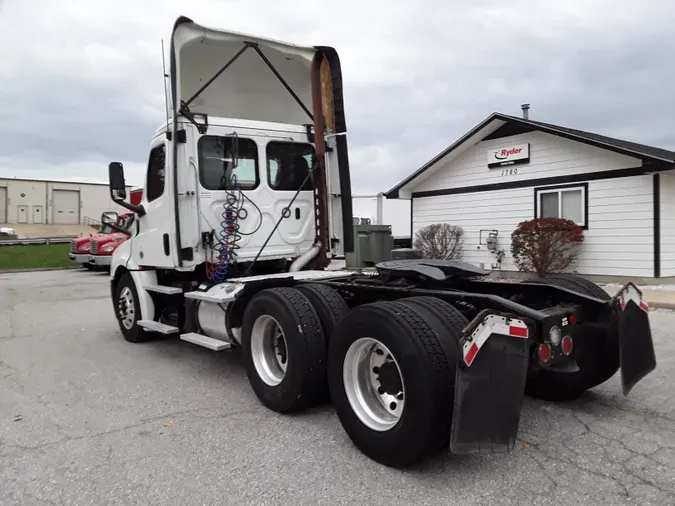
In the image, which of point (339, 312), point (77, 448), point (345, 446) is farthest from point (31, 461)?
point (339, 312)

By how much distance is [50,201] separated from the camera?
196 feet

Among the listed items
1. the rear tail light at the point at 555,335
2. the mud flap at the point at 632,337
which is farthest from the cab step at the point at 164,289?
the mud flap at the point at 632,337

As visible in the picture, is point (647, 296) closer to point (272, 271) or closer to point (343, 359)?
point (272, 271)

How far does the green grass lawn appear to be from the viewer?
23.4m

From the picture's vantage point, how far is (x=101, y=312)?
10430 mm

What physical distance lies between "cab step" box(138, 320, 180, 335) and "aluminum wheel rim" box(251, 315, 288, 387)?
71.0 inches

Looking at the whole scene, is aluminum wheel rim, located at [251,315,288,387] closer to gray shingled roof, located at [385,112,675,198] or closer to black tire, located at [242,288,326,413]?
black tire, located at [242,288,326,413]

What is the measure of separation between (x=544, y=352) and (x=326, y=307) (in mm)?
1702

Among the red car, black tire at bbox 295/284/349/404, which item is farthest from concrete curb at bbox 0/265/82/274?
black tire at bbox 295/284/349/404

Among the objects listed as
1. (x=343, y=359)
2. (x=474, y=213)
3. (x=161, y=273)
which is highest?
(x=474, y=213)

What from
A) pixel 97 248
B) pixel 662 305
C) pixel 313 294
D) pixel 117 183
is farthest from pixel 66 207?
pixel 313 294

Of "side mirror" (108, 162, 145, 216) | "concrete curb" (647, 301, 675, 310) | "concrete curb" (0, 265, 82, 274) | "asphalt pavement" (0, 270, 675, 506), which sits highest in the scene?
"side mirror" (108, 162, 145, 216)

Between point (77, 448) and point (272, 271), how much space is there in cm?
334

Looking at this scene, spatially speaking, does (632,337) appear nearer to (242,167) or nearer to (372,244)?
(242,167)
